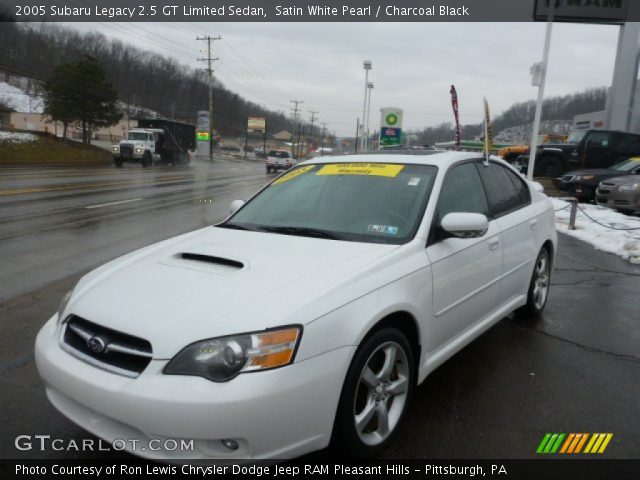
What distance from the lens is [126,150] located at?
35.1 metres

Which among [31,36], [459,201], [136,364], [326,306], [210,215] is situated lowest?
[210,215]

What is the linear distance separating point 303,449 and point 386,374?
0.67 metres

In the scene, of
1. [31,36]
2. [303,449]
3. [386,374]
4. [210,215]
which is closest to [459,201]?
[386,374]

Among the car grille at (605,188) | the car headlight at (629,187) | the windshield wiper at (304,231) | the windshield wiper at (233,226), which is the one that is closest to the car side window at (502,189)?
the windshield wiper at (304,231)

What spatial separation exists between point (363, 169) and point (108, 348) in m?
2.22

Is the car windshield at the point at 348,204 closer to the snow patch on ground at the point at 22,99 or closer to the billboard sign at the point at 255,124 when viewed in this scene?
the snow patch on ground at the point at 22,99

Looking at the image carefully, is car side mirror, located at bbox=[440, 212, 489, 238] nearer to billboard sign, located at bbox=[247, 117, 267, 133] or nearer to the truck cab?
the truck cab

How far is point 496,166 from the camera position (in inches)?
176

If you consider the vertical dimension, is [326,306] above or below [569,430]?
above

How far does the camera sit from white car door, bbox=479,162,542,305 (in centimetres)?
402

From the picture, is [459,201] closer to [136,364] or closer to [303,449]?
[303,449]

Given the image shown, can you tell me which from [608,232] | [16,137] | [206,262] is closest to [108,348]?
[206,262]

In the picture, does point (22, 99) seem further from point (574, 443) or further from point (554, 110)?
point (574, 443)

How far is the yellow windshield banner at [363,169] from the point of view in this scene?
11.9 feet
